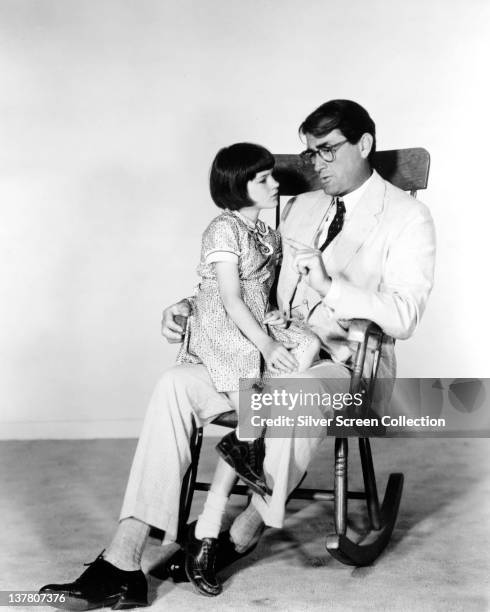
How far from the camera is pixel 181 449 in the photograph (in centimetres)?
253

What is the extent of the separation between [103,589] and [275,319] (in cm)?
90

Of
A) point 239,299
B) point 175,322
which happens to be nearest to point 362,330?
point 239,299

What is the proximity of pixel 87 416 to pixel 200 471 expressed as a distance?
914 millimetres

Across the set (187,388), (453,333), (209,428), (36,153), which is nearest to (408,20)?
(453,333)

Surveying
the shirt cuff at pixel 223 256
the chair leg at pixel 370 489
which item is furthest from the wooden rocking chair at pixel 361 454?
the shirt cuff at pixel 223 256

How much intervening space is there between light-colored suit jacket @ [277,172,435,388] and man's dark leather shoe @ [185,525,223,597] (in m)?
0.70

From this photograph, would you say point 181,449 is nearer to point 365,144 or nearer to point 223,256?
point 223,256

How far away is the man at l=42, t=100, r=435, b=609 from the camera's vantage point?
7.92ft

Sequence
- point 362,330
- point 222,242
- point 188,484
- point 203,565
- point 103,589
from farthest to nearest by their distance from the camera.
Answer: point 188,484 → point 222,242 → point 362,330 → point 203,565 → point 103,589

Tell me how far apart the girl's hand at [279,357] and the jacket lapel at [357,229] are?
39 cm

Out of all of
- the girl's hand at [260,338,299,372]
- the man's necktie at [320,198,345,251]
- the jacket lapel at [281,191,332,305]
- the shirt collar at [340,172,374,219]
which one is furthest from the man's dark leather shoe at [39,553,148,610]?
the shirt collar at [340,172,374,219]

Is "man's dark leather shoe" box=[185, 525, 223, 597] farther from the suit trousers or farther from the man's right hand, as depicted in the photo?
the man's right hand

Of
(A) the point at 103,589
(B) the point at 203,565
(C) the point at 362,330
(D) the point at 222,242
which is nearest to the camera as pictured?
(A) the point at 103,589

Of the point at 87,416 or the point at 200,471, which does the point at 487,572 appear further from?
the point at 87,416
